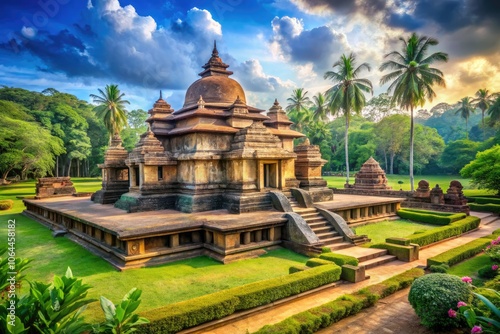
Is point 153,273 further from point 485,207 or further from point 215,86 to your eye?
point 485,207

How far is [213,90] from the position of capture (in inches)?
720

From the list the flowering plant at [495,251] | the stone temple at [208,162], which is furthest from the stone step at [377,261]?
the stone temple at [208,162]

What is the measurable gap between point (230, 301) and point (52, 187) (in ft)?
80.5

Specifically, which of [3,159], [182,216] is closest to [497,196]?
[182,216]

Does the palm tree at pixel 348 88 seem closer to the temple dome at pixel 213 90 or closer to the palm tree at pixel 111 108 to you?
the temple dome at pixel 213 90

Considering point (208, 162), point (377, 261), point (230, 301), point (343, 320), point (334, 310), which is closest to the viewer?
point (230, 301)

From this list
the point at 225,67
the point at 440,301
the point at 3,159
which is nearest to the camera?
the point at 440,301

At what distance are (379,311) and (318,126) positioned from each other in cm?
4852

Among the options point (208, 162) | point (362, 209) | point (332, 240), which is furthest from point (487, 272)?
point (208, 162)

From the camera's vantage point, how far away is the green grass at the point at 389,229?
1434 centimetres

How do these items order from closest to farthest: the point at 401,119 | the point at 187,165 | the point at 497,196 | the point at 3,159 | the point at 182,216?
the point at 182,216, the point at 187,165, the point at 497,196, the point at 3,159, the point at 401,119

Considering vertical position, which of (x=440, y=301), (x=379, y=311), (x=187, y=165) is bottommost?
(x=379, y=311)

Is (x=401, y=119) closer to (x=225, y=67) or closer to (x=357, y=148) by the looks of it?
(x=357, y=148)

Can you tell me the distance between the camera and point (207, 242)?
37.7ft
